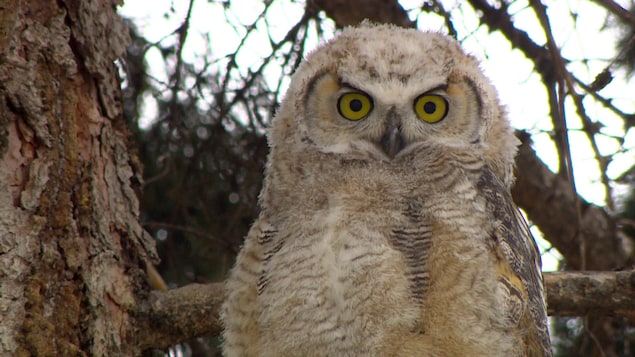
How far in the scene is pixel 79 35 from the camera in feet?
7.38

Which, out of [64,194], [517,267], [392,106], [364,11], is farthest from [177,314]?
[364,11]

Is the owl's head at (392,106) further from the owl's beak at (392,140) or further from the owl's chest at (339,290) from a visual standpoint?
the owl's chest at (339,290)

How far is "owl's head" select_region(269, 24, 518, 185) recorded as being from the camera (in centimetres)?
217

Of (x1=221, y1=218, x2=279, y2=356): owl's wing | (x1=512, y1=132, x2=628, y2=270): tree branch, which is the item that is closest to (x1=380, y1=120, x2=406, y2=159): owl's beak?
(x1=221, y1=218, x2=279, y2=356): owl's wing

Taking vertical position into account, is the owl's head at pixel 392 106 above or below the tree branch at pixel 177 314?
above

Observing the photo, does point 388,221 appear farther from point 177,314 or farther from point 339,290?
point 177,314

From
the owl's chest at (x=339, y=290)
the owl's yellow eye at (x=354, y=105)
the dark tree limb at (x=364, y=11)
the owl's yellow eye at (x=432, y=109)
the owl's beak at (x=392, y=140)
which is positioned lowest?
the owl's chest at (x=339, y=290)

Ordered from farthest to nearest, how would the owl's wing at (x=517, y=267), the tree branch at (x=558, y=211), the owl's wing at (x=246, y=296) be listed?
the tree branch at (x=558, y=211) → the owl's wing at (x=246, y=296) → the owl's wing at (x=517, y=267)

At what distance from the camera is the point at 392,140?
212cm

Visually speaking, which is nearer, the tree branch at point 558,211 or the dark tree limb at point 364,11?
the tree branch at point 558,211

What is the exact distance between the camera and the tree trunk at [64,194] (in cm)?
194

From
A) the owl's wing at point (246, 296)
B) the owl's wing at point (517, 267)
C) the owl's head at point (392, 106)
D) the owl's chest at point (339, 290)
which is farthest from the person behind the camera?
the owl's head at point (392, 106)

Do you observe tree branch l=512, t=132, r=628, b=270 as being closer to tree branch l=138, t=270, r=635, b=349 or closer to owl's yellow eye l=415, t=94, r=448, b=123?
tree branch l=138, t=270, r=635, b=349

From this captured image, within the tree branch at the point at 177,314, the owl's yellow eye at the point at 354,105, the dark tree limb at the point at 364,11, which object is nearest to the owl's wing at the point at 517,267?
the owl's yellow eye at the point at 354,105
